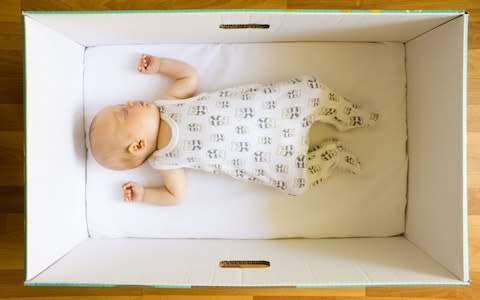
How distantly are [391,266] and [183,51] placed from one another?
2.56 feet

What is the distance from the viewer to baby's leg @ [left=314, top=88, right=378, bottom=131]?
41.4 inches

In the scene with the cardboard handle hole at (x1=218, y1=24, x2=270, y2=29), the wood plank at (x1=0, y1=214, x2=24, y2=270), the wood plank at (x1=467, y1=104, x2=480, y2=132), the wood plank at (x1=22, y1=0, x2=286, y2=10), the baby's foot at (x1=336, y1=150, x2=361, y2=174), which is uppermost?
the wood plank at (x1=22, y1=0, x2=286, y2=10)

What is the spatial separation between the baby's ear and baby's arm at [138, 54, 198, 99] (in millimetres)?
156

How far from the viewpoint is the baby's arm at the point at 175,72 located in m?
1.11

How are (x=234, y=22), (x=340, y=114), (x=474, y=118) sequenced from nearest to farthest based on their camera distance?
1. (x=234, y=22)
2. (x=340, y=114)
3. (x=474, y=118)

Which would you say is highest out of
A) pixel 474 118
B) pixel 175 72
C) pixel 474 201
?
pixel 175 72

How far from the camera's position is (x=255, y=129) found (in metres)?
1.03

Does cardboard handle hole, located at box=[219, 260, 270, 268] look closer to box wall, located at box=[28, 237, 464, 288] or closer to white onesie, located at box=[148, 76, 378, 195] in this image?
box wall, located at box=[28, 237, 464, 288]

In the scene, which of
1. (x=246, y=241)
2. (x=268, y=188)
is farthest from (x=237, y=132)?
(x=246, y=241)

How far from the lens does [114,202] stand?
1.17 meters

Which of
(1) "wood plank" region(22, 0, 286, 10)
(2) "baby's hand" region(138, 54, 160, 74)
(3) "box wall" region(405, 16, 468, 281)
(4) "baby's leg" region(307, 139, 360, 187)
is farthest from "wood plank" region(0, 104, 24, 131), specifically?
(3) "box wall" region(405, 16, 468, 281)

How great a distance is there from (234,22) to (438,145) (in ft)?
1.87

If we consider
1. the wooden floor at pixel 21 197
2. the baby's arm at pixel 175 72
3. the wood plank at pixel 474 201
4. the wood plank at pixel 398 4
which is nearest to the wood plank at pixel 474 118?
the wooden floor at pixel 21 197

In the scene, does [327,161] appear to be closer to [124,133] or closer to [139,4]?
[124,133]
